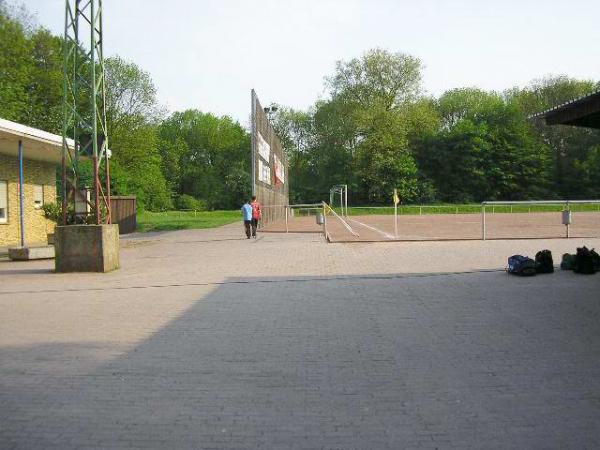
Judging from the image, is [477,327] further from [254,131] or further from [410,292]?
[254,131]

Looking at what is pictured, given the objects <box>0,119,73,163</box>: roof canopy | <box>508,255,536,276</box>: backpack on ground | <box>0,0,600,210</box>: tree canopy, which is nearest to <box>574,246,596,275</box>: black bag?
<box>508,255,536,276</box>: backpack on ground

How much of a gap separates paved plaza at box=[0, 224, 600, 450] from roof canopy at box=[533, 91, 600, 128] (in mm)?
2559

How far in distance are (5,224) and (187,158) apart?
6995 centimetres

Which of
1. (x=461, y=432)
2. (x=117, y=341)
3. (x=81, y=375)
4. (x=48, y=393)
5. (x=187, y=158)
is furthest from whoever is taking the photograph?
(x=187, y=158)

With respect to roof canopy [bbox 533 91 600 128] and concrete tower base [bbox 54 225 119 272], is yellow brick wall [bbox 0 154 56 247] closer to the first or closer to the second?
concrete tower base [bbox 54 225 119 272]

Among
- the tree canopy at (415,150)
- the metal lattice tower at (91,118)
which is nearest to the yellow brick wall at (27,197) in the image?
the metal lattice tower at (91,118)

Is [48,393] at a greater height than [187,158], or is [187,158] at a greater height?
[187,158]

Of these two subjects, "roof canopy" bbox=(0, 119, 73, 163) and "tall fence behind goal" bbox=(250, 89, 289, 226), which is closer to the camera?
"roof canopy" bbox=(0, 119, 73, 163)

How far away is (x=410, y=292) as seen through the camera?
9312 mm

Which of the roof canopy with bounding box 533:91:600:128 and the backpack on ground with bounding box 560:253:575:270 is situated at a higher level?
the roof canopy with bounding box 533:91:600:128

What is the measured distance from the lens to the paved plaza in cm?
376

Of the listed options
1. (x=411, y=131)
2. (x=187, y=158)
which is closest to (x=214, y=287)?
(x=411, y=131)

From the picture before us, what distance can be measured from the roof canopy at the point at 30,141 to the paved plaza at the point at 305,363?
645 centimetres

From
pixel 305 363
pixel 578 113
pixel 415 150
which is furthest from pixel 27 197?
pixel 415 150
